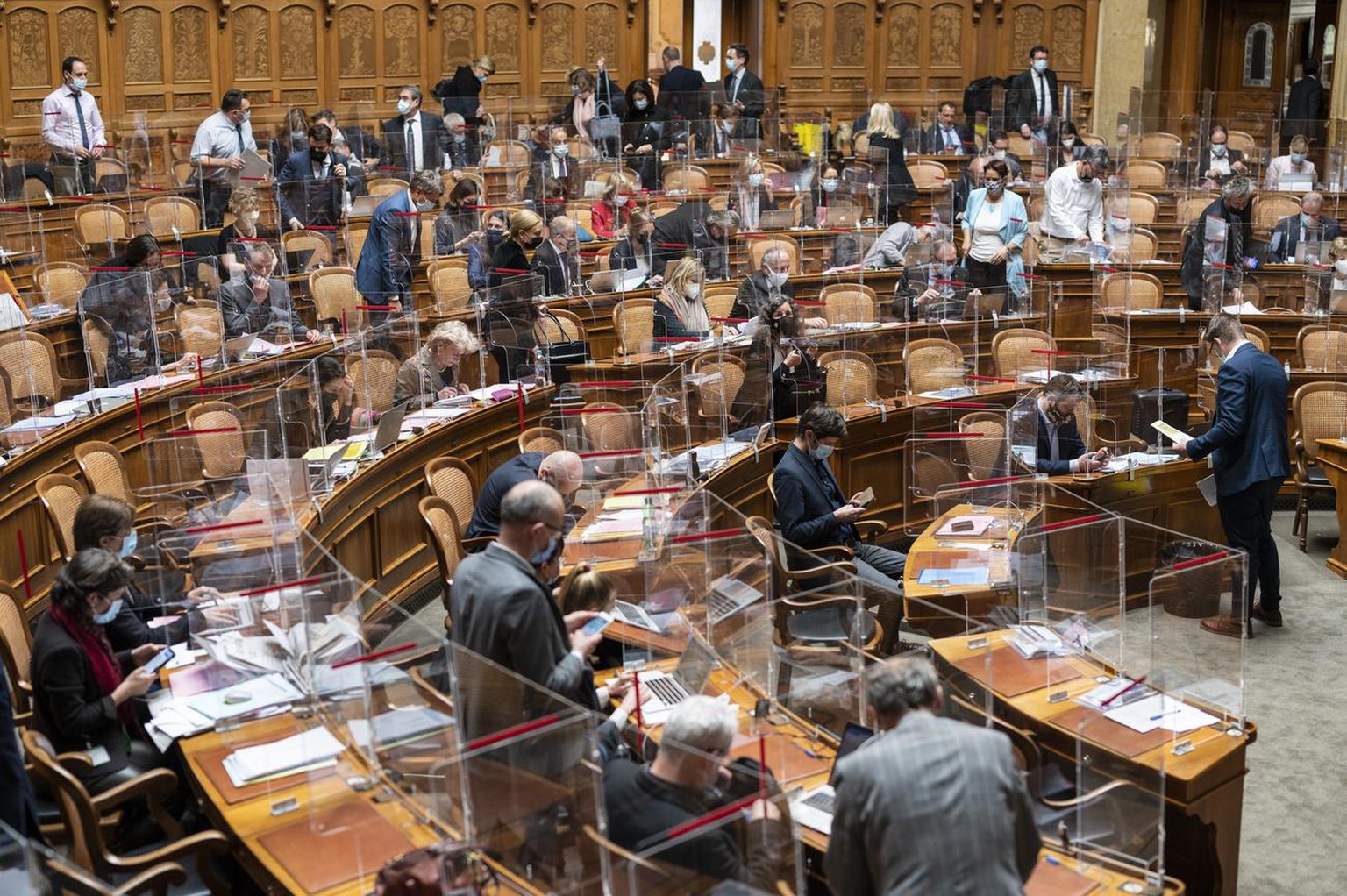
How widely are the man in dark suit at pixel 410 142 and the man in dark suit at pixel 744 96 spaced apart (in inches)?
141

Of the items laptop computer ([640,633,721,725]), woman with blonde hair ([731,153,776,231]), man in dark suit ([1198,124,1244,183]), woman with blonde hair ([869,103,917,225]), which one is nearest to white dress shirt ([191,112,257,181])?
woman with blonde hair ([731,153,776,231])

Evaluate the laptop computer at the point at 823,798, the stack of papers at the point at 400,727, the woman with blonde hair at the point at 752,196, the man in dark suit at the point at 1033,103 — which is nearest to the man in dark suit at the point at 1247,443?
the laptop computer at the point at 823,798

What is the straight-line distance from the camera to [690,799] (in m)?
4.21

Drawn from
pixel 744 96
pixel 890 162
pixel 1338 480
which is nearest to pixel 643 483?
pixel 1338 480

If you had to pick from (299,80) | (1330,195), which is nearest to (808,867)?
(1330,195)

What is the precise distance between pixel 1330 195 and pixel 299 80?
37.3 ft

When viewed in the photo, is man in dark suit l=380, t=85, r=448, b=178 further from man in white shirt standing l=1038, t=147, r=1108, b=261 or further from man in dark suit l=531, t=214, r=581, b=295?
man in white shirt standing l=1038, t=147, r=1108, b=261

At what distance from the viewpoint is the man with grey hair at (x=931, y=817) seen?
3711 millimetres

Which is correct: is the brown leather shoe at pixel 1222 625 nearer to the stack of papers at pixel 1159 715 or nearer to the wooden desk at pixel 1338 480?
the stack of papers at pixel 1159 715

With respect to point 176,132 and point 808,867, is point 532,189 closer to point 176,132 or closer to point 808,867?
point 176,132

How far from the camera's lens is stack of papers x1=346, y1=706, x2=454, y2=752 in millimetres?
4664

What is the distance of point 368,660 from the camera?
4844 millimetres

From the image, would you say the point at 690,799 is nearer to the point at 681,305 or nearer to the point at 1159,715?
the point at 1159,715

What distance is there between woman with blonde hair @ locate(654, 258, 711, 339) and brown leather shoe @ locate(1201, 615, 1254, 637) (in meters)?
4.68
